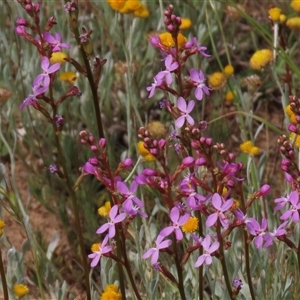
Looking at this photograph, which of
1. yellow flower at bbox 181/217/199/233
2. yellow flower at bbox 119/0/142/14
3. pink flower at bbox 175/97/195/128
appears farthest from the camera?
yellow flower at bbox 119/0/142/14

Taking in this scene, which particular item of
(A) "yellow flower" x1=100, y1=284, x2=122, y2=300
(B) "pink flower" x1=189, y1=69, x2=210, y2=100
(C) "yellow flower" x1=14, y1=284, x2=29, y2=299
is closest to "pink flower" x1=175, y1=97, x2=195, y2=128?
(B) "pink flower" x1=189, y1=69, x2=210, y2=100

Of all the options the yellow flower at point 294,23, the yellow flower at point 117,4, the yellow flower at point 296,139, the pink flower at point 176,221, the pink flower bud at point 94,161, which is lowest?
the yellow flower at point 294,23

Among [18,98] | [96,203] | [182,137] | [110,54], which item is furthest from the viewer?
[110,54]

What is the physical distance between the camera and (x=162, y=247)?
1.69 meters

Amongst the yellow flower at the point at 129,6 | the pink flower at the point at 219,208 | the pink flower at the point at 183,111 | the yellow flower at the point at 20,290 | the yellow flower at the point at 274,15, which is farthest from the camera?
the yellow flower at the point at 129,6

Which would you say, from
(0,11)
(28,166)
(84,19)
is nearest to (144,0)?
(84,19)

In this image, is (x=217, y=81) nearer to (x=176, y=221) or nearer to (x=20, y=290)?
(x=20, y=290)

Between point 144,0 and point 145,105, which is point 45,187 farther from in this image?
point 144,0

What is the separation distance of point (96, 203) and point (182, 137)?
1468 millimetres

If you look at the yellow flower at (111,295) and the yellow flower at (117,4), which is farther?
the yellow flower at (117,4)

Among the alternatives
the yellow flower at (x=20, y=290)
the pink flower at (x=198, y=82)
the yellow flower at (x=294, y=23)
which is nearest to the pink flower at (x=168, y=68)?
the pink flower at (x=198, y=82)

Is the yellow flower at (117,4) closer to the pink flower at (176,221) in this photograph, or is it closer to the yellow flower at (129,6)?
the yellow flower at (129,6)

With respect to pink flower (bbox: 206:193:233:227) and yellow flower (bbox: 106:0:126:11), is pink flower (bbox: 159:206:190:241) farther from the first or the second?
yellow flower (bbox: 106:0:126:11)

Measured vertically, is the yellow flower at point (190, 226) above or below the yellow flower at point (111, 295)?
above
